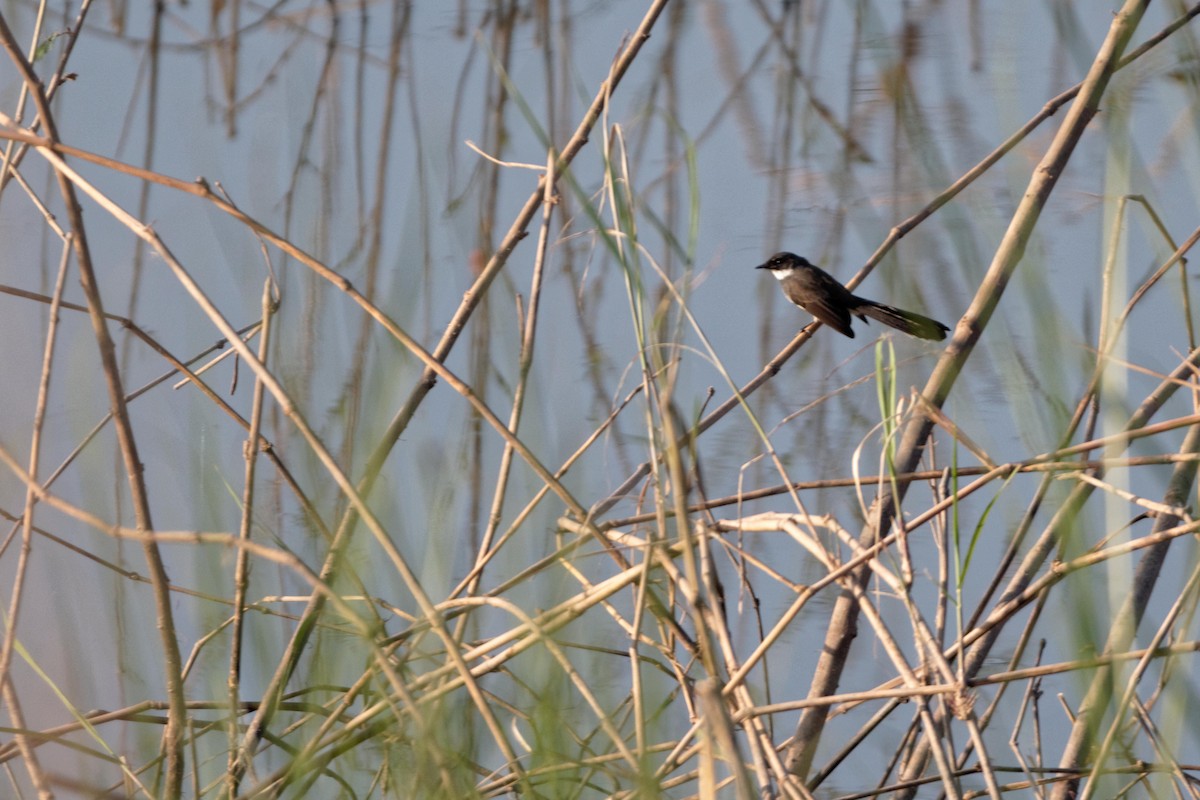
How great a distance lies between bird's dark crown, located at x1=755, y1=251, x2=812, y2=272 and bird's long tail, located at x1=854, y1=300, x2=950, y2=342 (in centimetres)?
21

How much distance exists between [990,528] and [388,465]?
1730mm

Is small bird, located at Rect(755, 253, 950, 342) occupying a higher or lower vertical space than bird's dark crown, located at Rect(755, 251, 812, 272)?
lower

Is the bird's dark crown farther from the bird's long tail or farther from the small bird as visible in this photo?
the bird's long tail

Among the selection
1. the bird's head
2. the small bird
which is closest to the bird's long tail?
the small bird

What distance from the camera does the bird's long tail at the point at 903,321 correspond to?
224 centimetres

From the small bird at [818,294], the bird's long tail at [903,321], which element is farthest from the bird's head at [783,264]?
the bird's long tail at [903,321]

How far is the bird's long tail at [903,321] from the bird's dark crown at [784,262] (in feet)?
0.68

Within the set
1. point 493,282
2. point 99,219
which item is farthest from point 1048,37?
point 99,219

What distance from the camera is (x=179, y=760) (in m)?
1.23

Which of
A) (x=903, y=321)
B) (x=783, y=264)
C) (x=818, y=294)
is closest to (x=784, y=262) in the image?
(x=783, y=264)

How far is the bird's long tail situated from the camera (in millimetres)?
2236

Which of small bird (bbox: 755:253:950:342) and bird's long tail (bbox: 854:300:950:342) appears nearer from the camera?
bird's long tail (bbox: 854:300:950:342)

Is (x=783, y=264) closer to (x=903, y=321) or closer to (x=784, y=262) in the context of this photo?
(x=784, y=262)

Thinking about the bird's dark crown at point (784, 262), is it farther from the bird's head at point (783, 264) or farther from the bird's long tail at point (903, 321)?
the bird's long tail at point (903, 321)
